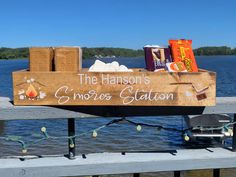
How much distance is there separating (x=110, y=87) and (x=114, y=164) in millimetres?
520

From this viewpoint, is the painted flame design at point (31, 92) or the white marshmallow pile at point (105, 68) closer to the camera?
the painted flame design at point (31, 92)

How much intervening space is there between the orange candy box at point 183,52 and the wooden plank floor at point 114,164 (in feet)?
2.16

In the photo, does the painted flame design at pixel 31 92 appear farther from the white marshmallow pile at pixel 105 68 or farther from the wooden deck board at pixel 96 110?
the white marshmallow pile at pixel 105 68

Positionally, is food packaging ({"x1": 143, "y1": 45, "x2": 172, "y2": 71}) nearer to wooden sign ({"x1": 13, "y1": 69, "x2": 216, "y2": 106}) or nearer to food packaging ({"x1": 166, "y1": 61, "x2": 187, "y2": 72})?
food packaging ({"x1": 166, "y1": 61, "x2": 187, "y2": 72})

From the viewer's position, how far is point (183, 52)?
2.74 metres

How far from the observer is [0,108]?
7.90 feet

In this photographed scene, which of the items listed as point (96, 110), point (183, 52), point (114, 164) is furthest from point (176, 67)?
point (114, 164)

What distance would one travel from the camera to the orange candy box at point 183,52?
2.70 meters

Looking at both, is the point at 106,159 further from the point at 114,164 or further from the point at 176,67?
the point at 176,67

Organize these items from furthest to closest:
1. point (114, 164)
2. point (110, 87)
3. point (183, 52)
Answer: point (183, 52) → point (114, 164) → point (110, 87)

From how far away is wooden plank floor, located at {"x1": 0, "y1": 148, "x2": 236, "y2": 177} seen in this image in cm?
243

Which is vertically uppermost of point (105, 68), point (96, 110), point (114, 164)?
point (105, 68)

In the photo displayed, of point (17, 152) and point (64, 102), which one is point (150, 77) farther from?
point (17, 152)

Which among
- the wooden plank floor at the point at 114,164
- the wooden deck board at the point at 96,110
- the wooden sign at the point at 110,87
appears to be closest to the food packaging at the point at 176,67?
the wooden sign at the point at 110,87
